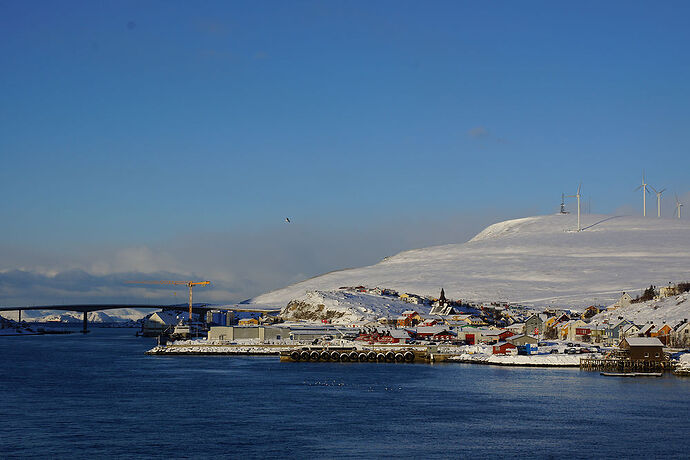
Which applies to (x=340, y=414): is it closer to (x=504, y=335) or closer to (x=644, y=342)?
(x=644, y=342)

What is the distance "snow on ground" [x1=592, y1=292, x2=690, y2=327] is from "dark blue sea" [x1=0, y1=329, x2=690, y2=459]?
23.8 meters

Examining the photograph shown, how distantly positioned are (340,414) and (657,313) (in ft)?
198

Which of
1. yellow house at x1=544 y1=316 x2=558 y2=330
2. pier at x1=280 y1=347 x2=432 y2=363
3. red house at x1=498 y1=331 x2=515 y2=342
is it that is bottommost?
pier at x1=280 y1=347 x2=432 y2=363

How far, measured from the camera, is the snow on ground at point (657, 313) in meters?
90.0

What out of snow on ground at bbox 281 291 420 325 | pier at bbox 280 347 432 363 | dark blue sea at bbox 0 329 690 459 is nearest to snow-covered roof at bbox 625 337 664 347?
dark blue sea at bbox 0 329 690 459

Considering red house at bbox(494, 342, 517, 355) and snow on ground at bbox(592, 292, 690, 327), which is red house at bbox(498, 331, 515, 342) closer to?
snow on ground at bbox(592, 292, 690, 327)

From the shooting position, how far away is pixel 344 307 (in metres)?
154

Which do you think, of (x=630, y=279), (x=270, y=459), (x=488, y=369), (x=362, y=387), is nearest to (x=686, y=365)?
(x=488, y=369)

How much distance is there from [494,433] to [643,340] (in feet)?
122

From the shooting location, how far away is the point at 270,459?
34.3 metres

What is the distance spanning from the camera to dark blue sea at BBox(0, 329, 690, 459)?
36719 mm

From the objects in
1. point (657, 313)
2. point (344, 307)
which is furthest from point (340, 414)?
point (344, 307)

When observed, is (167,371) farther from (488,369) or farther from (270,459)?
(270,459)

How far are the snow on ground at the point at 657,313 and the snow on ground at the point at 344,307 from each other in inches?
1902
